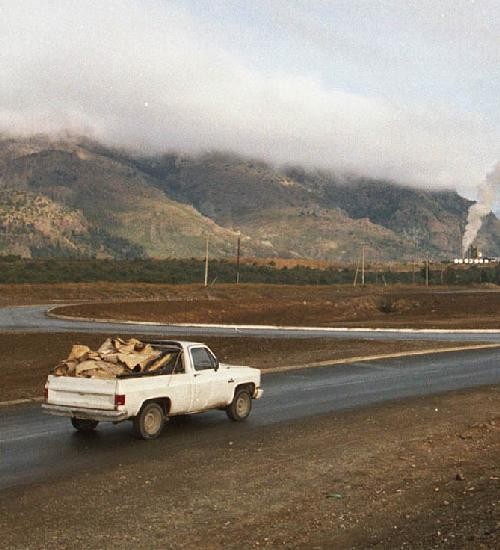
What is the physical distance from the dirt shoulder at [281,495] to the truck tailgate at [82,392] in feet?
2.99

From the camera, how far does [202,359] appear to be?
14.7 metres

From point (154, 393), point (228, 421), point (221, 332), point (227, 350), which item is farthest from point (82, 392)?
point (221, 332)

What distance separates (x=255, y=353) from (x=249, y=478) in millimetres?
19565

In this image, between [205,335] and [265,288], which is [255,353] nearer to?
[205,335]

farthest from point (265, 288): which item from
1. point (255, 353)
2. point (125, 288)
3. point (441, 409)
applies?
point (441, 409)

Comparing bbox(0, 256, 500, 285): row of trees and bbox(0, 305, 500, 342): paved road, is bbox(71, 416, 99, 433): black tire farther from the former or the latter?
bbox(0, 256, 500, 285): row of trees

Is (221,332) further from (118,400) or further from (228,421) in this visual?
(118,400)

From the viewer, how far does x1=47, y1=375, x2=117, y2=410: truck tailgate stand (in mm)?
12969

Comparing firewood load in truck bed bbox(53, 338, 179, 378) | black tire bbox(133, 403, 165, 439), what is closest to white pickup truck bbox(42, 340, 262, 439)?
black tire bbox(133, 403, 165, 439)

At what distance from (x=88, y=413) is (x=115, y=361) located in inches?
43.2

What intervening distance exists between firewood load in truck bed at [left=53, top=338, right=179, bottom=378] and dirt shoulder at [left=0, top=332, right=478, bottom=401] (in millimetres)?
7847

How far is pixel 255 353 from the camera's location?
30.5m

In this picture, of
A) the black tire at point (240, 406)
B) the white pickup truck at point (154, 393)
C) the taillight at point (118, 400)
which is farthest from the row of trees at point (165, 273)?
the taillight at point (118, 400)

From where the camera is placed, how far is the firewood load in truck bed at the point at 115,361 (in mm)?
13523
